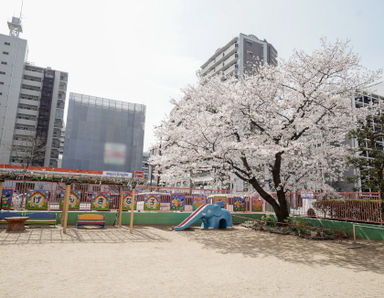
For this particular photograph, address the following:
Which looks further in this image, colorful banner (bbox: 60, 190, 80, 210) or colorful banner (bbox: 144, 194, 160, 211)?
colorful banner (bbox: 144, 194, 160, 211)

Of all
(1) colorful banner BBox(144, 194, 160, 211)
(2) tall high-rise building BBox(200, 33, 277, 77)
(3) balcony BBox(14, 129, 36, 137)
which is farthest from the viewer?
(2) tall high-rise building BBox(200, 33, 277, 77)

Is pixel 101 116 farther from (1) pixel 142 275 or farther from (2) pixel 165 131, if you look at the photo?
(1) pixel 142 275

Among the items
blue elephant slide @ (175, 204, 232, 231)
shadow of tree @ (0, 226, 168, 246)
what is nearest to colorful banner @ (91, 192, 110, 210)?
shadow of tree @ (0, 226, 168, 246)

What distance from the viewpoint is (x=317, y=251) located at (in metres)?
10.7

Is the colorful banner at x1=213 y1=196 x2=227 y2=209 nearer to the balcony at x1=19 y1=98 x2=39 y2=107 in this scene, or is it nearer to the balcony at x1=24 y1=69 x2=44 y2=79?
the balcony at x1=19 y1=98 x2=39 y2=107

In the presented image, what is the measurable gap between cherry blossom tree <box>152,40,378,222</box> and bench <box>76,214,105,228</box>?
468cm

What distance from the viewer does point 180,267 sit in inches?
302

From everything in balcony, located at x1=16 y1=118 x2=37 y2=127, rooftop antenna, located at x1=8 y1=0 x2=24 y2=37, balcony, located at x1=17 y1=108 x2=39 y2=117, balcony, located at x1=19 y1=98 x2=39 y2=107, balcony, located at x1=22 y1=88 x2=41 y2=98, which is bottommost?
balcony, located at x1=16 y1=118 x2=37 y2=127

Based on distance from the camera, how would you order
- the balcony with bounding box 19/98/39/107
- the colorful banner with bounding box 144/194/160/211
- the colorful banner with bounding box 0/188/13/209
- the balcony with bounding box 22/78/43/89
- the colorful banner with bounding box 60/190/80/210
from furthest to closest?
the balcony with bounding box 22/78/43/89, the balcony with bounding box 19/98/39/107, the colorful banner with bounding box 144/194/160/211, the colorful banner with bounding box 60/190/80/210, the colorful banner with bounding box 0/188/13/209

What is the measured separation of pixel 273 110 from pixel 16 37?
70767mm

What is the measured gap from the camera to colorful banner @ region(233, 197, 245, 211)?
20.6 metres

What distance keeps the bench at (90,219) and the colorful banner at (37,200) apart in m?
2.63

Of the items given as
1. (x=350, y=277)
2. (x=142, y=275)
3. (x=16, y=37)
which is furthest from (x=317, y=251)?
(x=16, y=37)

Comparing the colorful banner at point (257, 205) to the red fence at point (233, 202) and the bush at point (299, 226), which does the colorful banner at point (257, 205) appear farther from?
the bush at point (299, 226)
